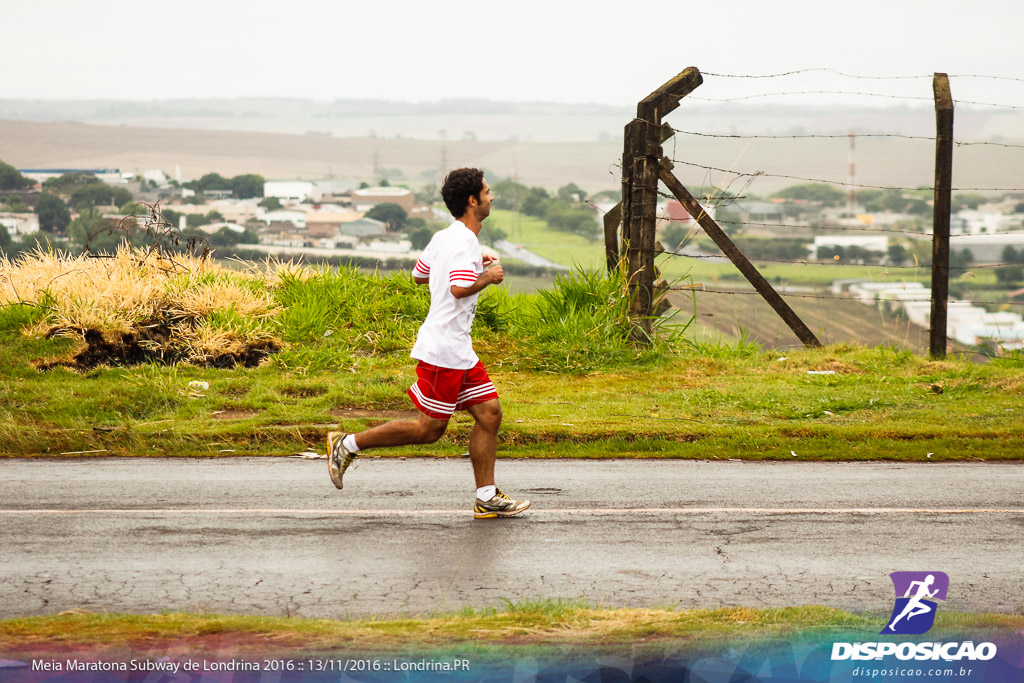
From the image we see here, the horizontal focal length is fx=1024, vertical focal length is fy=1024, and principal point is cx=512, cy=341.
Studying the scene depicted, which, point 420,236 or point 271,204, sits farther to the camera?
point 271,204

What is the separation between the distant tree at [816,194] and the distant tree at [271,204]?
2733cm

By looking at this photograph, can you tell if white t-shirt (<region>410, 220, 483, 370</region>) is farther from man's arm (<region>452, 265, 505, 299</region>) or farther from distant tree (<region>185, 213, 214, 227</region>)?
distant tree (<region>185, 213, 214, 227</region>)

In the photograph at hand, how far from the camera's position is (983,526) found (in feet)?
20.1

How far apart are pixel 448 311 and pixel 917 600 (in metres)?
2.90

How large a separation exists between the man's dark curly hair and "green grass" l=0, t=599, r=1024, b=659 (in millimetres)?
2485

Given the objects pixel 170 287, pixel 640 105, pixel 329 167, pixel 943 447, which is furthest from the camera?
pixel 329 167

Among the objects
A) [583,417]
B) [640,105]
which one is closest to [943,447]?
[583,417]

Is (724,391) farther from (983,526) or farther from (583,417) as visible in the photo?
(983,526)

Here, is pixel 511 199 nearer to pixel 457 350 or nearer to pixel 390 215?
pixel 390 215

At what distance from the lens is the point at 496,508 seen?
20.2 ft

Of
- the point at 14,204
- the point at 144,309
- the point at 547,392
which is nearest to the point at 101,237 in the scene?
the point at 144,309

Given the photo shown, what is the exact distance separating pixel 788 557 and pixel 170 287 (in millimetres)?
9042

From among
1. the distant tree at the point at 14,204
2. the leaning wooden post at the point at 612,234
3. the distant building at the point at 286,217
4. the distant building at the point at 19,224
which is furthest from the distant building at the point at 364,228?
the leaning wooden post at the point at 612,234

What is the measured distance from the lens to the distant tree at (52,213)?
693 inches
